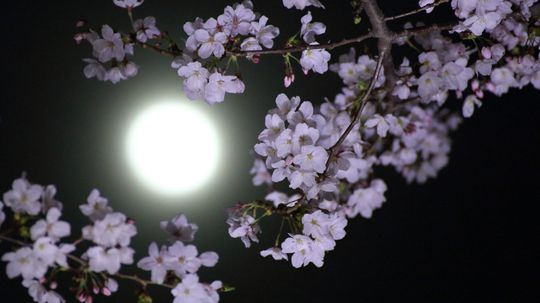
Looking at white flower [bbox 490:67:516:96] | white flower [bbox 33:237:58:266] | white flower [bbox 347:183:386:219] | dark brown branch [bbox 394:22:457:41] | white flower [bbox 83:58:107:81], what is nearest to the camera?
white flower [bbox 33:237:58:266]

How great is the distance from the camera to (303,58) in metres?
1.35

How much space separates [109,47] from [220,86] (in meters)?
0.31

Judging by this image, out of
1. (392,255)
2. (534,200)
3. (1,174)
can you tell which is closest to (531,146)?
(534,200)

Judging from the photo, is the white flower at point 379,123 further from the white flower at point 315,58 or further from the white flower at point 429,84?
the white flower at point 315,58

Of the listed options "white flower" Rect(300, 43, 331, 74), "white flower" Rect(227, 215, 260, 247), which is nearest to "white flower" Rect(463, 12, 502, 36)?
"white flower" Rect(300, 43, 331, 74)

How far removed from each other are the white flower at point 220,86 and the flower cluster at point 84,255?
33cm

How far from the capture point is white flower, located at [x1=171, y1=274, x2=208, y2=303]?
126 cm

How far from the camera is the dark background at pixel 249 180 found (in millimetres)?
3389

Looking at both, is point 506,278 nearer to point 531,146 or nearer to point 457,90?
point 531,146

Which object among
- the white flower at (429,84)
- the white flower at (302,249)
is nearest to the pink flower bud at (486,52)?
the white flower at (429,84)

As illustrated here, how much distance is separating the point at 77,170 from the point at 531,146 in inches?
109

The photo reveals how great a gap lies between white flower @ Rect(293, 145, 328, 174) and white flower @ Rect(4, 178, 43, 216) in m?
0.57

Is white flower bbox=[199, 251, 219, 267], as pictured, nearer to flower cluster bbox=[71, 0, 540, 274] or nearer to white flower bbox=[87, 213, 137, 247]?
flower cluster bbox=[71, 0, 540, 274]

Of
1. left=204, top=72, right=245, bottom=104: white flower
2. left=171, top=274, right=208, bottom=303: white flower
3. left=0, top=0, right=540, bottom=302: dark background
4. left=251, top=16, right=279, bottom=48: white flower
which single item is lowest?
left=171, top=274, right=208, bottom=303: white flower
